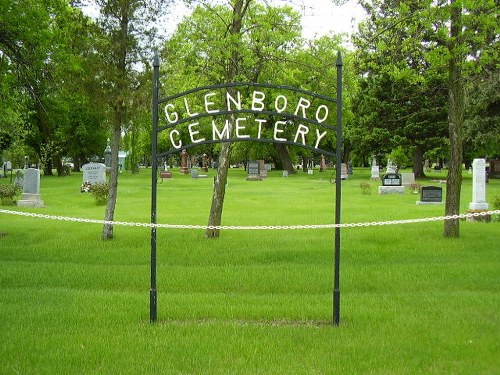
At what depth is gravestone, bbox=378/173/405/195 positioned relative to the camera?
30.5 m

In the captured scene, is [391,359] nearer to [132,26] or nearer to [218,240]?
[218,240]

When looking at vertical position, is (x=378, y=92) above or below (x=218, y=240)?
above

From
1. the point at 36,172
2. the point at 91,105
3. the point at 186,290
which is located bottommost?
the point at 186,290

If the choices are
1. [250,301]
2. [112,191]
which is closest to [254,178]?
[112,191]

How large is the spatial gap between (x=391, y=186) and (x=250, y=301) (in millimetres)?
24009

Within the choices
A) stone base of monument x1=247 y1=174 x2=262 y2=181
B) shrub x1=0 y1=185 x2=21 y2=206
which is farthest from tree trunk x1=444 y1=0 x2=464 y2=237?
stone base of monument x1=247 y1=174 x2=262 y2=181

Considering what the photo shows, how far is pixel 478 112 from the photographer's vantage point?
3900cm

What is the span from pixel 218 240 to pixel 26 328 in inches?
279

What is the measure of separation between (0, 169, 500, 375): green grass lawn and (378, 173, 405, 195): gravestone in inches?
569

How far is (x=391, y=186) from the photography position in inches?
1206

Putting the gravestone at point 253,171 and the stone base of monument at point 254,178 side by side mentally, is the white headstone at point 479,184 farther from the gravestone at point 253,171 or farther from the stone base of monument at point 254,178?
the gravestone at point 253,171

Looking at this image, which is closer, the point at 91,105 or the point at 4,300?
the point at 4,300

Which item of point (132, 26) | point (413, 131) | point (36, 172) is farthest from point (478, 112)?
point (132, 26)

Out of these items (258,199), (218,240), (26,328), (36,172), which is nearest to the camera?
(26,328)
